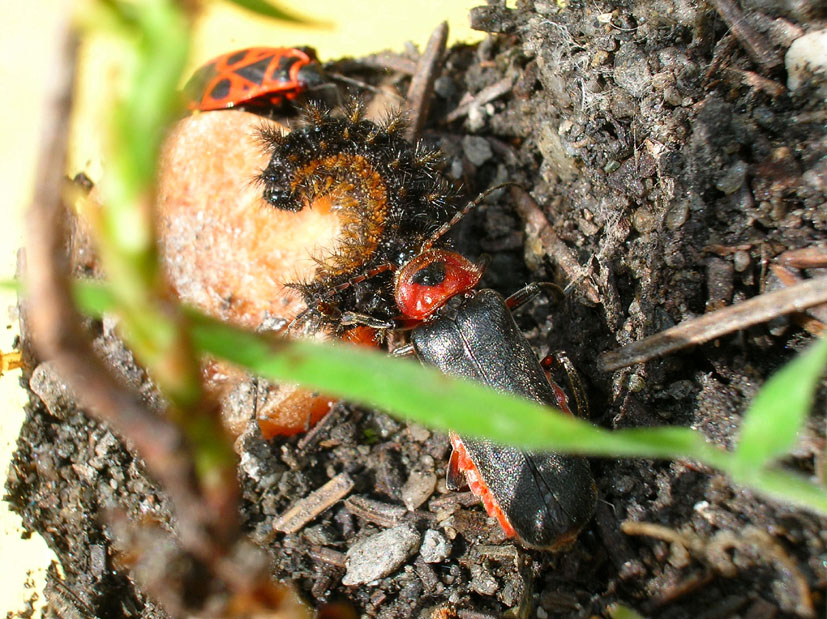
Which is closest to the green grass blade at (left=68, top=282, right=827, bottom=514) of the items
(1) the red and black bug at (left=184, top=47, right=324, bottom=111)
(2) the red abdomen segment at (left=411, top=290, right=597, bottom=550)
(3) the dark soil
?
(3) the dark soil

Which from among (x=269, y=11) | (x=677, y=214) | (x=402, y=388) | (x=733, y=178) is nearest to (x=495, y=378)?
(x=677, y=214)

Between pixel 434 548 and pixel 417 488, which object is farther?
pixel 417 488

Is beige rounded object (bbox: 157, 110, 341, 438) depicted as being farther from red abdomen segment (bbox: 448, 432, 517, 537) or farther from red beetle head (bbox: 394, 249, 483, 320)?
red abdomen segment (bbox: 448, 432, 517, 537)

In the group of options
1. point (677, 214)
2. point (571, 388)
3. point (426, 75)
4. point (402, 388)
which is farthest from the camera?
point (426, 75)

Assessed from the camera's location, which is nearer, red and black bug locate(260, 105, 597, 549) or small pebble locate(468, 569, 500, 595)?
small pebble locate(468, 569, 500, 595)

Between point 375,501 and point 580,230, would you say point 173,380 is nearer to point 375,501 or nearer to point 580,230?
point 375,501

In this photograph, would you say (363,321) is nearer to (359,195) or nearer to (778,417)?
(359,195)

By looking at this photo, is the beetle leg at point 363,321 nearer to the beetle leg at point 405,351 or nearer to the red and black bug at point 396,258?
the red and black bug at point 396,258
